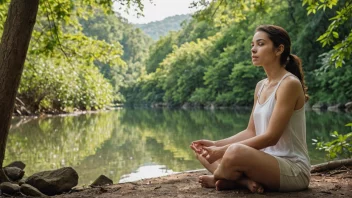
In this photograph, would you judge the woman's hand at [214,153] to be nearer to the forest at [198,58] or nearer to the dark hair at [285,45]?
the dark hair at [285,45]

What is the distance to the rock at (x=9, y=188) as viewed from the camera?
349 centimetres

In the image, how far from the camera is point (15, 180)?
411 centimetres

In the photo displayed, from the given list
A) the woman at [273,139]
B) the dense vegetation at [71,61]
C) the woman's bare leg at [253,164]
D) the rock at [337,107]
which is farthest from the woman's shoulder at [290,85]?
the rock at [337,107]

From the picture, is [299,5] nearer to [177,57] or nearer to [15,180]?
[177,57]

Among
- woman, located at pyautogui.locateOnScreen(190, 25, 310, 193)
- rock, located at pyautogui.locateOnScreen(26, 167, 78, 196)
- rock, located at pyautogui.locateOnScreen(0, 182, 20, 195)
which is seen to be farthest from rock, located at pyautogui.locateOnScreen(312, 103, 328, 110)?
rock, located at pyautogui.locateOnScreen(0, 182, 20, 195)

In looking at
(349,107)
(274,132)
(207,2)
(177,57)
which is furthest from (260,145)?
(177,57)

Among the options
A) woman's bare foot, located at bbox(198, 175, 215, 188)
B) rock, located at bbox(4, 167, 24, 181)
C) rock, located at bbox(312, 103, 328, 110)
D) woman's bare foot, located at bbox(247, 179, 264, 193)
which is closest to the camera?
woman's bare foot, located at bbox(247, 179, 264, 193)

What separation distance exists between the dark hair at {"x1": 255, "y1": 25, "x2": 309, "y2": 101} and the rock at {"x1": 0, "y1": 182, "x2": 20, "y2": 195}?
256cm

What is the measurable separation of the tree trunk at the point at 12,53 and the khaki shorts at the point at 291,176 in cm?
254

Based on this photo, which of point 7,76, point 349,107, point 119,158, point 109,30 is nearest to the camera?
point 7,76

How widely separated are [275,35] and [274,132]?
728 mm

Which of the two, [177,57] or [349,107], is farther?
[177,57]

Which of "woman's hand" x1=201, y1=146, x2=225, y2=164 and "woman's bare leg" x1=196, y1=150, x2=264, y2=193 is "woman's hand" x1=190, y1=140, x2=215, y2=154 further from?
"woman's hand" x1=201, y1=146, x2=225, y2=164

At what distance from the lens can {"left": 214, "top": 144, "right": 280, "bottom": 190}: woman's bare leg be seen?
8.80ft
